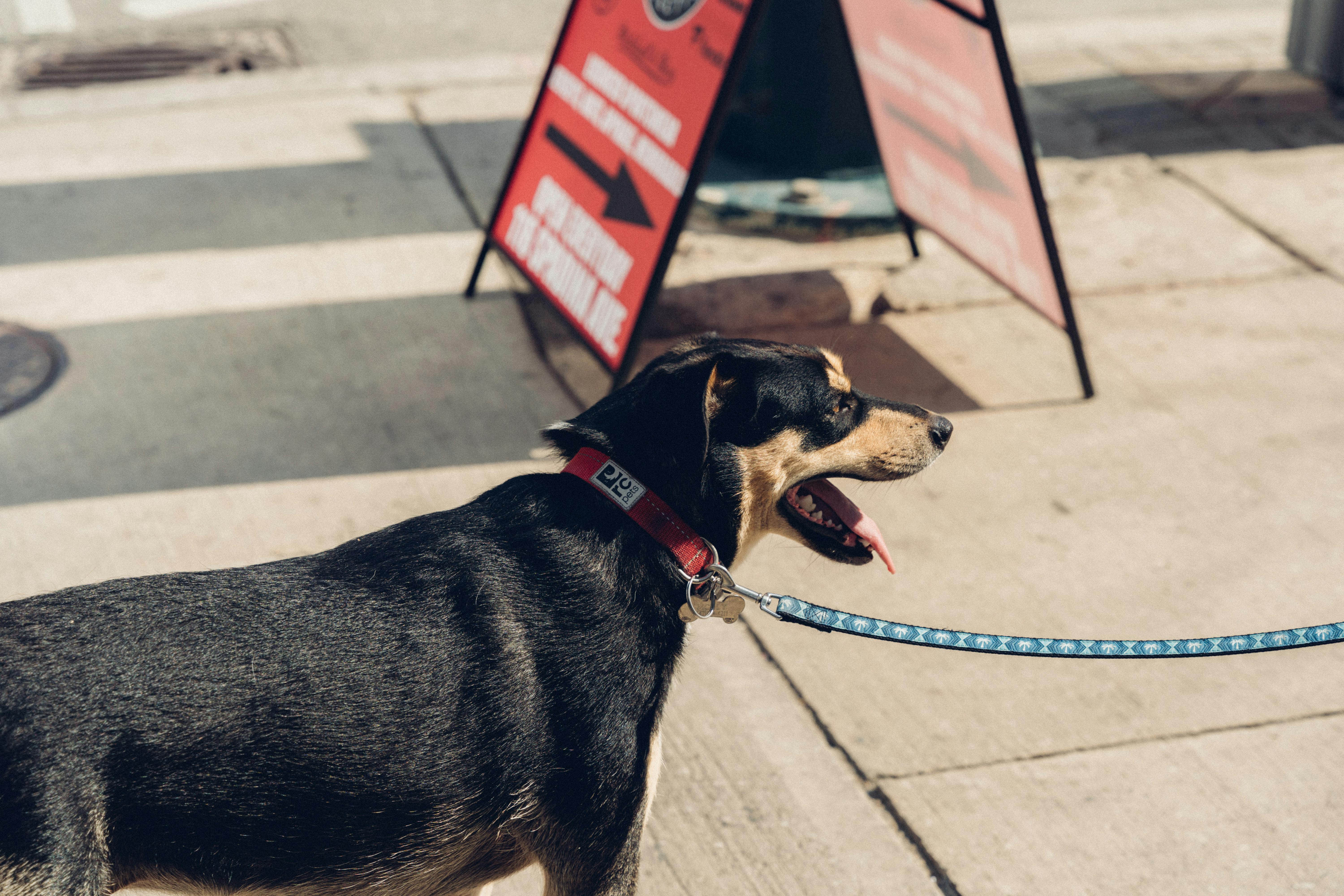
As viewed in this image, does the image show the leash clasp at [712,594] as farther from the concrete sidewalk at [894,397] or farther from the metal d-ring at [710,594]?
the concrete sidewalk at [894,397]

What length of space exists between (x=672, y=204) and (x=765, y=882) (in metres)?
2.35

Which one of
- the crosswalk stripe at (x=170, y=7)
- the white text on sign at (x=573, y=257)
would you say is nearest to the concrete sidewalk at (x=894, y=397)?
the white text on sign at (x=573, y=257)

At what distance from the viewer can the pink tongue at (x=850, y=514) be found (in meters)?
2.76

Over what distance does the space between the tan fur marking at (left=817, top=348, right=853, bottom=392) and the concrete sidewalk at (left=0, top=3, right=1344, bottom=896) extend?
1129mm

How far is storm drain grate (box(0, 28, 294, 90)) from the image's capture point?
23.3 ft

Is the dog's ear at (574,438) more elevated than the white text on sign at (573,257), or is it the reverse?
the dog's ear at (574,438)

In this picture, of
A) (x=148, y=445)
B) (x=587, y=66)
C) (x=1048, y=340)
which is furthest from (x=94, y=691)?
(x=1048, y=340)

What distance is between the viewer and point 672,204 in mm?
4277

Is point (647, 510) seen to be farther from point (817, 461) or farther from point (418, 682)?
point (418, 682)

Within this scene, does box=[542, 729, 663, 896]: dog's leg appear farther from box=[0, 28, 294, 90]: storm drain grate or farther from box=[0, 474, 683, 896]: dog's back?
box=[0, 28, 294, 90]: storm drain grate

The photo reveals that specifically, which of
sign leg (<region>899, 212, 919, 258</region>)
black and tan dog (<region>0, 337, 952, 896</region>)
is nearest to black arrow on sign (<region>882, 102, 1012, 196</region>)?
sign leg (<region>899, 212, 919, 258</region>)

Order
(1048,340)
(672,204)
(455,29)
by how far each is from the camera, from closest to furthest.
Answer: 1. (672,204)
2. (1048,340)
3. (455,29)

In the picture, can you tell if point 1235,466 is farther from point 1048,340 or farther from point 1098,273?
point 1098,273

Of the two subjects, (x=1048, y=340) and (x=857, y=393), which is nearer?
(x=857, y=393)
